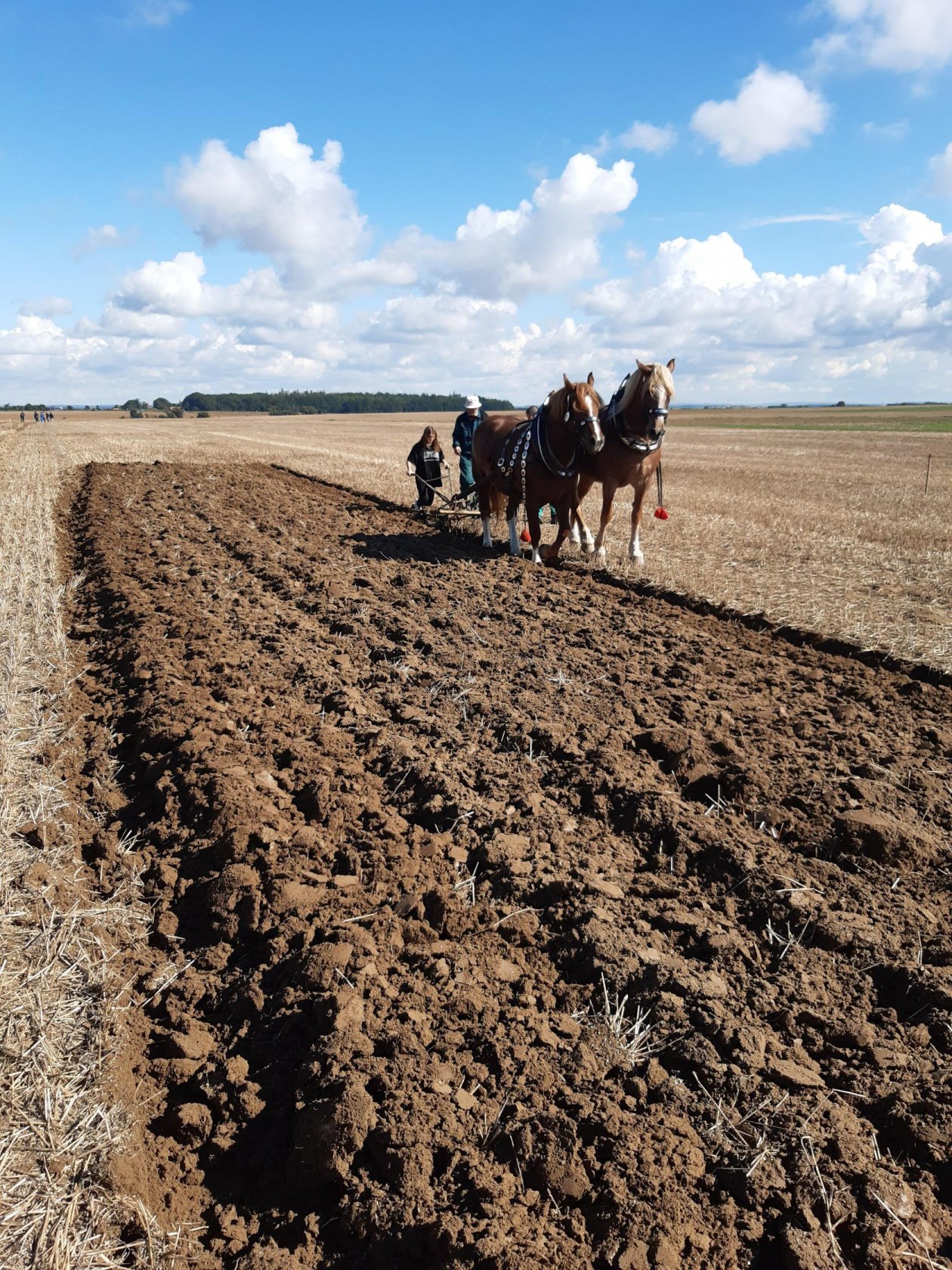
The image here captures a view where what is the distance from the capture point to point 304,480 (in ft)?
63.4

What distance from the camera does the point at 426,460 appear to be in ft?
44.7

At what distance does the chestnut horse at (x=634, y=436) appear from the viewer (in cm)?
896

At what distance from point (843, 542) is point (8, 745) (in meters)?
11.0

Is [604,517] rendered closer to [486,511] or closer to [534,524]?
[534,524]

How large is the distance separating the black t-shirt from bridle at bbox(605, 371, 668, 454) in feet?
15.3

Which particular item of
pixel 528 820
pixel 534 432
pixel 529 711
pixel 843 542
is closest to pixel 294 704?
pixel 529 711

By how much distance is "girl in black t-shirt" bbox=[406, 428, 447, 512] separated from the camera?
13367mm

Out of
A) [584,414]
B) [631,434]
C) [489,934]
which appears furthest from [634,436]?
[489,934]

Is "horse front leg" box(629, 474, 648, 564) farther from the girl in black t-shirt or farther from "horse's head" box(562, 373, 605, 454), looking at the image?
the girl in black t-shirt

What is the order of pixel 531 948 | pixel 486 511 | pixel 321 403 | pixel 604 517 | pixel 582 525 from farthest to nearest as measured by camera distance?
1. pixel 321 403
2. pixel 486 511
3. pixel 582 525
4. pixel 604 517
5. pixel 531 948

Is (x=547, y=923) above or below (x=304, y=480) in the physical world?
below

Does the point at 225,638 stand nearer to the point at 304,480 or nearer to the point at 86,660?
the point at 86,660

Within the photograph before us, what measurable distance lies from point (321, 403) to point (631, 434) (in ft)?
421

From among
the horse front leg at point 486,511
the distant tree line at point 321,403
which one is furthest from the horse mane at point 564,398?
the distant tree line at point 321,403
